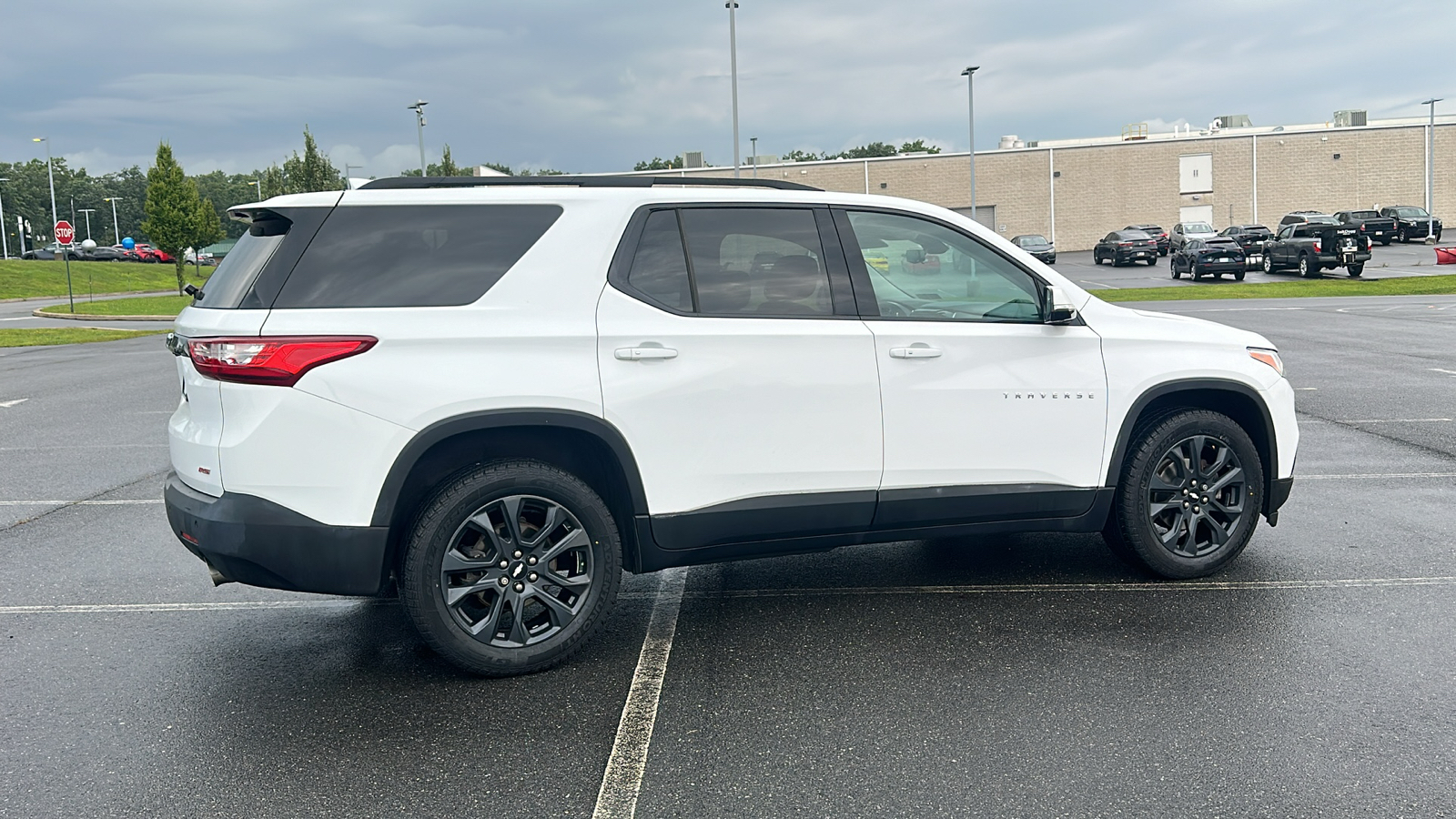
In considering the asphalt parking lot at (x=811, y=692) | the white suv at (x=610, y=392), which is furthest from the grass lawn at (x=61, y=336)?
the white suv at (x=610, y=392)

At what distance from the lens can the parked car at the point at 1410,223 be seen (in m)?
56.0

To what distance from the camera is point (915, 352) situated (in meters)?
4.64

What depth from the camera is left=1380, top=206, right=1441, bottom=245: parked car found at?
2203 inches

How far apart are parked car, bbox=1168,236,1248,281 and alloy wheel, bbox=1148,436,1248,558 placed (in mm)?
37478

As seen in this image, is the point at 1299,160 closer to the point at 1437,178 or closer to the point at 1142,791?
the point at 1437,178

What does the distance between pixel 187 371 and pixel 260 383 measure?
1.66 feet

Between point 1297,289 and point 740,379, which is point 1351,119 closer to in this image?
point 1297,289

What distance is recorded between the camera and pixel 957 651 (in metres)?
4.45

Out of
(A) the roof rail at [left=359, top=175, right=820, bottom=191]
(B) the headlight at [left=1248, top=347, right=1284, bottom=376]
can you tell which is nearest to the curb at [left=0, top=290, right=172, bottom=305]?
(A) the roof rail at [left=359, top=175, right=820, bottom=191]

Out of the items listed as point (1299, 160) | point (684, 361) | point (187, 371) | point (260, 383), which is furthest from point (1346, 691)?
point (1299, 160)

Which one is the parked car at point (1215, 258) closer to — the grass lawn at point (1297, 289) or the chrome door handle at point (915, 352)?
the grass lawn at point (1297, 289)

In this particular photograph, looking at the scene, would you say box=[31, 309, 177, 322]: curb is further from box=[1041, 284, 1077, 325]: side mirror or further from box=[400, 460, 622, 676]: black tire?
box=[1041, 284, 1077, 325]: side mirror

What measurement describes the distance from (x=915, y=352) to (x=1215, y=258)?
127ft

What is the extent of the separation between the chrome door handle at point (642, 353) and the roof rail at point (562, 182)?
74cm
